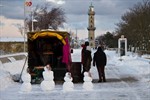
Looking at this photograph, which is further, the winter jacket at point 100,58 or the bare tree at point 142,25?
the bare tree at point 142,25

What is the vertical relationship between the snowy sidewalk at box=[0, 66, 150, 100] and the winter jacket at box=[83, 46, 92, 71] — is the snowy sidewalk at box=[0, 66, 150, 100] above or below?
below

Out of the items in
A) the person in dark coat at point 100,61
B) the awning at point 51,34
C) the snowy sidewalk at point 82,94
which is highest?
the awning at point 51,34

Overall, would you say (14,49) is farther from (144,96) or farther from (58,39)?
(144,96)

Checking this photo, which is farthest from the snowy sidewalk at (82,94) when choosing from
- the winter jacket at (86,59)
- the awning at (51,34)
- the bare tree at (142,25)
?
the bare tree at (142,25)

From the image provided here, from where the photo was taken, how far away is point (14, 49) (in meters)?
74.5

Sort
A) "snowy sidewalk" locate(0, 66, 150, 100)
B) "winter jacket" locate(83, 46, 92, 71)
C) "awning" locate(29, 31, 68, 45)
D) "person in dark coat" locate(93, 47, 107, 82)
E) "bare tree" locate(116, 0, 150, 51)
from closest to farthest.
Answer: "snowy sidewalk" locate(0, 66, 150, 100) → "awning" locate(29, 31, 68, 45) → "winter jacket" locate(83, 46, 92, 71) → "person in dark coat" locate(93, 47, 107, 82) → "bare tree" locate(116, 0, 150, 51)

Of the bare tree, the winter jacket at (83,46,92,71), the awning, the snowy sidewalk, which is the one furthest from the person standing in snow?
the bare tree

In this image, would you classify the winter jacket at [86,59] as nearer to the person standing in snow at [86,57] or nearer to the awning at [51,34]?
the person standing in snow at [86,57]

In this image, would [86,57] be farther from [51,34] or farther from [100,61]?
[51,34]

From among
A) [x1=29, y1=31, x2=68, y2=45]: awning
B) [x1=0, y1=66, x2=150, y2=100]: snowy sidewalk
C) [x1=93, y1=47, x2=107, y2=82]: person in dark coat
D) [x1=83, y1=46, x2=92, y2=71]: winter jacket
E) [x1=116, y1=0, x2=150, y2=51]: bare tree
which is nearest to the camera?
[x1=0, y1=66, x2=150, y2=100]: snowy sidewalk

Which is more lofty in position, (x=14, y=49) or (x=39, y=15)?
(x=39, y=15)

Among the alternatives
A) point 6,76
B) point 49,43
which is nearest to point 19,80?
point 6,76

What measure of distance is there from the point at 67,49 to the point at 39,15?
182 ft

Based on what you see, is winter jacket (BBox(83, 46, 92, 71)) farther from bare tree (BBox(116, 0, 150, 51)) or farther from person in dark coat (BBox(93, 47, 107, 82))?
bare tree (BBox(116, 0, 150, 51))
